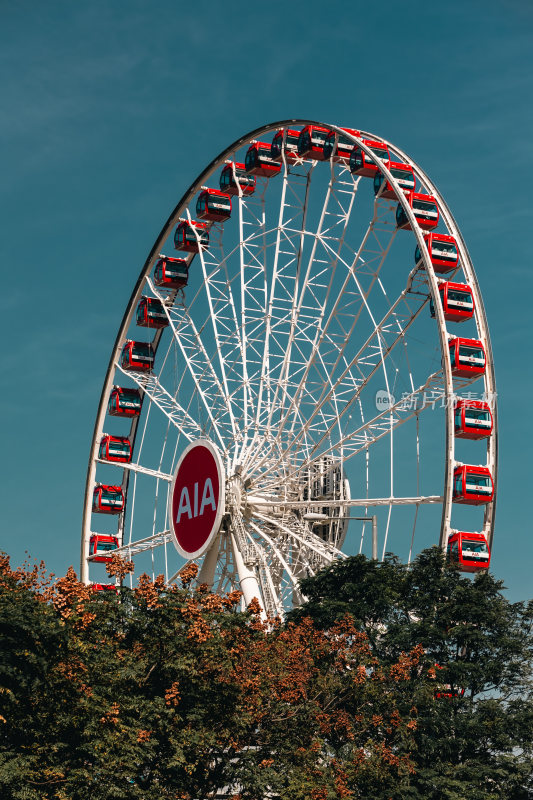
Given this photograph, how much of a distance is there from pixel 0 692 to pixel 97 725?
2.54m

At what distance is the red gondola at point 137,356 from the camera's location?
6469 cm

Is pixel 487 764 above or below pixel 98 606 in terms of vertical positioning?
below

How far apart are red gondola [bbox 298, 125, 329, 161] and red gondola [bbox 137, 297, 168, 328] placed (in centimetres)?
1270

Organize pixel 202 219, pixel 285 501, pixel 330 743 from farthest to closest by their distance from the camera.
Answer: pixel 202 219, pixel 285 501, pixel 330 743

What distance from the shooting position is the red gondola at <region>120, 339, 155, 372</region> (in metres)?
64.7

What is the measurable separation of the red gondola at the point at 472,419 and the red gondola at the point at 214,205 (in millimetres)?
20078

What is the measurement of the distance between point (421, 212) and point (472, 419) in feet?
27.8

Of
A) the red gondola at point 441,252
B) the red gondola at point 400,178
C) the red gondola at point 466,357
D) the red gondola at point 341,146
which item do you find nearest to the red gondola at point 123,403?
the red gondola at point 341,146

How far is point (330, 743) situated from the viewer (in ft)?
122

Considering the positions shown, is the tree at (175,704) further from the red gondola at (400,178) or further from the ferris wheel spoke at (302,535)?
the red gondola at (400,178)

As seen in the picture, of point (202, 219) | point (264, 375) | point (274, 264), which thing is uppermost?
point (202, 219)

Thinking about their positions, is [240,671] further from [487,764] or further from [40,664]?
[487,764]

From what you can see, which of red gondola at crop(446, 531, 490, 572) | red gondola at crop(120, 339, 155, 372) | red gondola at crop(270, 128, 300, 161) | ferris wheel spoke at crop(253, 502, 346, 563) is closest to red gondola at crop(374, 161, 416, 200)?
red gondola at crop(270, 128, 300, 161)

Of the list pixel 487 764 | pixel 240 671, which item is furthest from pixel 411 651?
pixel 240 671
